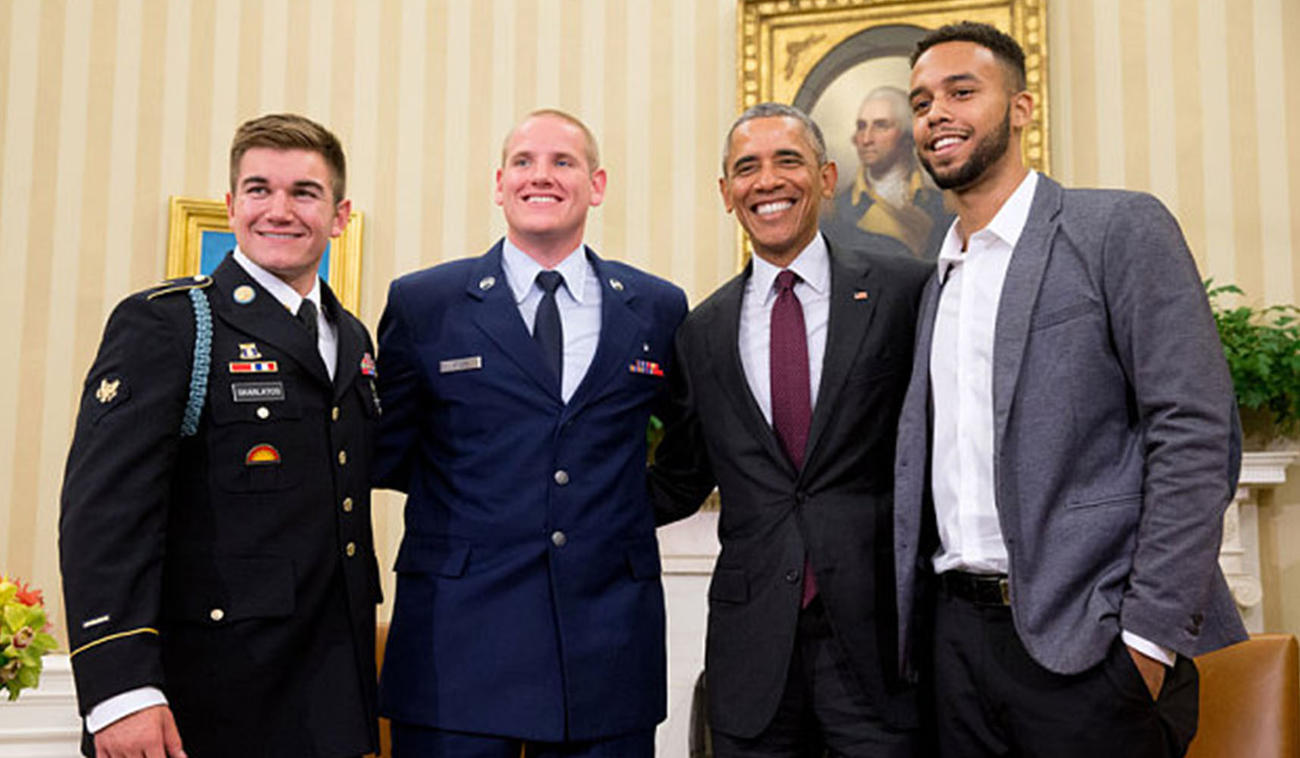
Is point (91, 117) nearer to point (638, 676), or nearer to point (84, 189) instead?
point (84, 189)

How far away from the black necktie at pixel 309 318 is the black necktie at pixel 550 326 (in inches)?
17.5

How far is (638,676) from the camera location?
2293mm

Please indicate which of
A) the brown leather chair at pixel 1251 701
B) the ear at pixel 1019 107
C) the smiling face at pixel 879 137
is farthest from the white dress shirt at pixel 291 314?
the smiling face at pixel 879 137

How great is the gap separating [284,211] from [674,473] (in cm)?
104

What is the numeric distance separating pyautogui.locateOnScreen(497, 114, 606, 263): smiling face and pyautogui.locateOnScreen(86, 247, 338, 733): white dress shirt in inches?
17.9

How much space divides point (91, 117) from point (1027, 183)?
153 inches

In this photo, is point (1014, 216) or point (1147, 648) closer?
point (1147, 648)

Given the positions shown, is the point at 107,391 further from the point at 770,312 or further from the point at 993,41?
the point at 993,41

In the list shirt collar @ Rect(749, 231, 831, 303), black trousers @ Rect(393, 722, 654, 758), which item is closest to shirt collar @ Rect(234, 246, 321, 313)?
black trousers @ Rect(393, 722, 654, 758)

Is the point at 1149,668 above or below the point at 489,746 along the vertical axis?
above

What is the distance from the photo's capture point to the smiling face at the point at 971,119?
214 cm

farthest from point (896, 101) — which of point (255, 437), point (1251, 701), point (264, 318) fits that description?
point (255, 437)

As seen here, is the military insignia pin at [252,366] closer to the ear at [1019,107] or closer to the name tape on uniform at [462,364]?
the name tape on uniform at [462,364]

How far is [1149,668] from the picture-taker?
1781 mm
